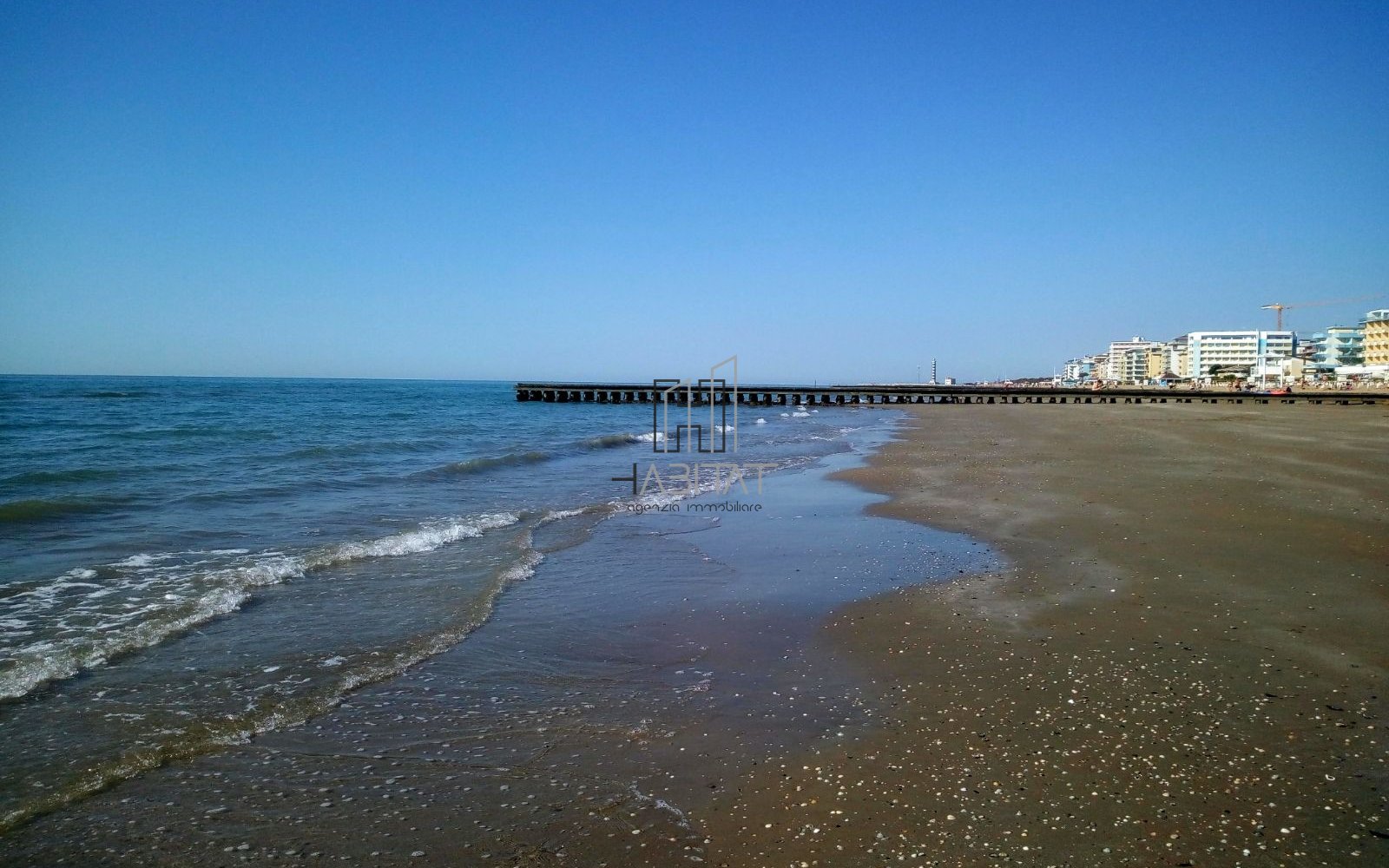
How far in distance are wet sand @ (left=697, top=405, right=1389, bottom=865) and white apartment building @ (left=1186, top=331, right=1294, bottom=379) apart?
148 m

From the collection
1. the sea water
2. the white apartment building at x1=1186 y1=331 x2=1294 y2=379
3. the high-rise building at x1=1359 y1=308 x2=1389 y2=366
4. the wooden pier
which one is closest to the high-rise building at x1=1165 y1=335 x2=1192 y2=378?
the white apartment building at x1=1186 y1=331 x2=1294 y2=379

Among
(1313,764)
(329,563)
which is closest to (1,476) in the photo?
(329,563)

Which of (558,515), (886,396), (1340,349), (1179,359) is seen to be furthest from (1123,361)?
(558,515)

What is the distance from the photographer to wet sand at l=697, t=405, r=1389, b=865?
2.89 m

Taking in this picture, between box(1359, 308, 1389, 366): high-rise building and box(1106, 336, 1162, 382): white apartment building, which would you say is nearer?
box(1359, 308, 1389, 366): high-rise building

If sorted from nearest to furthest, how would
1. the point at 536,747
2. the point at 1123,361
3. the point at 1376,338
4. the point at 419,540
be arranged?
the point at 536,747
the point at 419,540
the point at 1376,338
the point at 1123,361

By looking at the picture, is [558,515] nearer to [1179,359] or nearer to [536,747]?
[536,747]

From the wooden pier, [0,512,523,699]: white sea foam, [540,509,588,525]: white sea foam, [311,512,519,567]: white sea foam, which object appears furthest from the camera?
the wooden pier

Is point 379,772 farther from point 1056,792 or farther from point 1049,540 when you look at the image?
point 1049,540

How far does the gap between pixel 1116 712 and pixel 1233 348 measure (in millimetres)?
163053

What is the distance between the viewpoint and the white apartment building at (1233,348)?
130m

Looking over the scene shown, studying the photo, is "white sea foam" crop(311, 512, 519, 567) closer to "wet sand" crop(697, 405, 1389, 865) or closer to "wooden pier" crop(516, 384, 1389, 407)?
"wet sand" crop(697, 405, 1389, 865)

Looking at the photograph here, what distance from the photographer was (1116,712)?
398 centimetres

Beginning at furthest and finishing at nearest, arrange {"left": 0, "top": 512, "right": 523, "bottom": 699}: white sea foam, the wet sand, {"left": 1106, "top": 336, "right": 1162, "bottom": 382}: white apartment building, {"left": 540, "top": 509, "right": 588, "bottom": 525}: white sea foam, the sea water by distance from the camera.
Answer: {"left": 1106, "top": 336, "right": 1162, "bottom": 382}: white apartment building
{"left": 540, "top": 509, "right": 588, "bottom": 525}: white sea foam
{"left": 0, "top": 512, "right": 523, "bottom": 699}: white sea foam
the sea water
the wet sand
